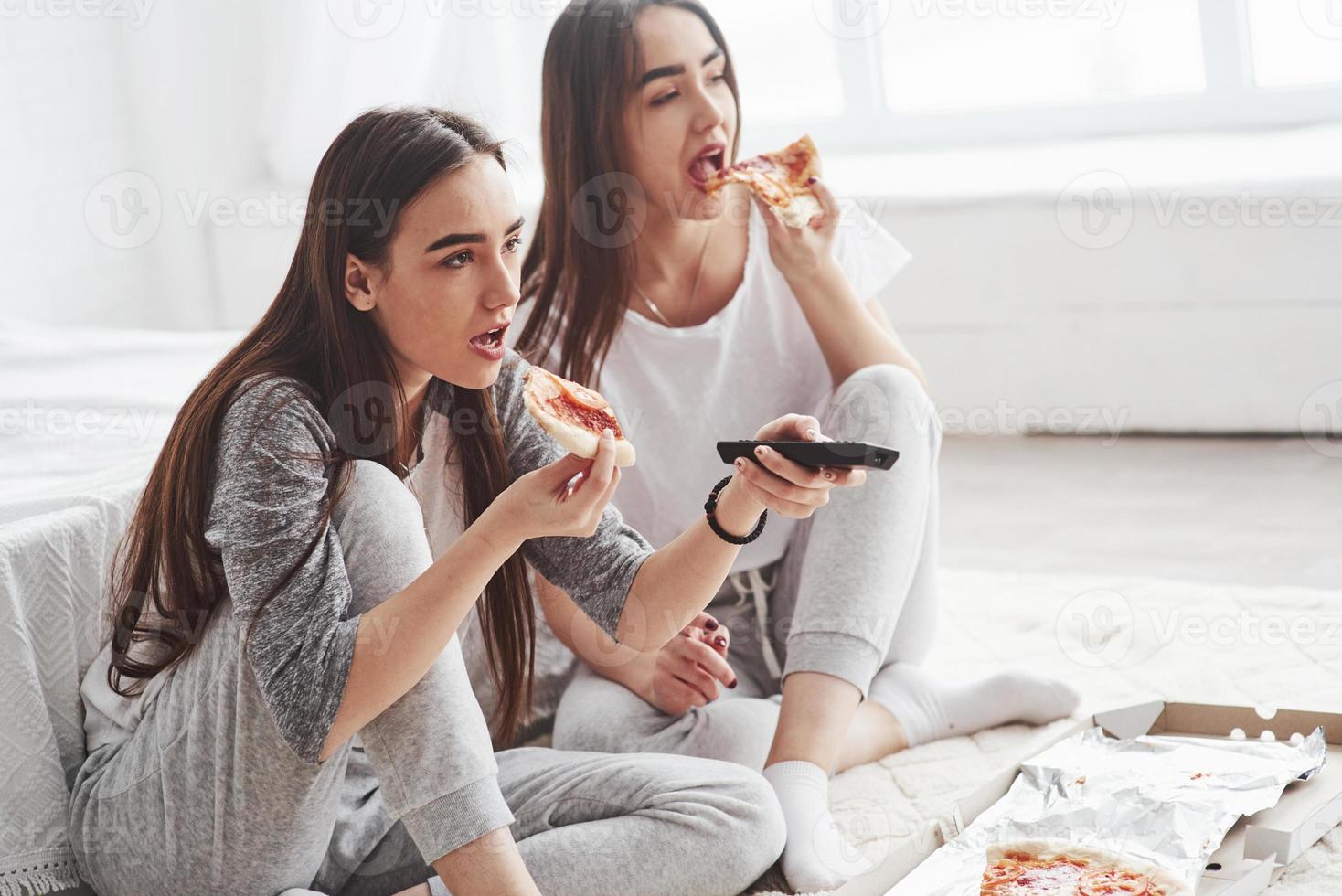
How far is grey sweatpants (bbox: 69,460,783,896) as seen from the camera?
1.01 m

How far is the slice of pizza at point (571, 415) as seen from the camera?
1016 mm

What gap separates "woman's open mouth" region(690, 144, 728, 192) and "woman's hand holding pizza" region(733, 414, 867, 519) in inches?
18.5

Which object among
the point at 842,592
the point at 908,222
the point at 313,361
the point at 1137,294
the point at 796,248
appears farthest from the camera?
the point at 908,222

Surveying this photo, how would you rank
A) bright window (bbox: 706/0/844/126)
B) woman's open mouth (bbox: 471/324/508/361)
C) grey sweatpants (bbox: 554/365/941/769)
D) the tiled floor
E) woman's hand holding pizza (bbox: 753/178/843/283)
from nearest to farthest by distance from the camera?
woman's open mouth (bbox: 471/324/508/361)
grey sweatpants (bbox: 554/365/941/769)
woman's hand holding pizza (bbox: 753/178/843/283)
the tiled floor
bright window (bbox: 706/0/844/126)

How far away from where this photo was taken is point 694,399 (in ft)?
4.92

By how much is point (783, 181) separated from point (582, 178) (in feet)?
0.82

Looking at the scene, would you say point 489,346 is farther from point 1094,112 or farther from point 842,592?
point 1094,112

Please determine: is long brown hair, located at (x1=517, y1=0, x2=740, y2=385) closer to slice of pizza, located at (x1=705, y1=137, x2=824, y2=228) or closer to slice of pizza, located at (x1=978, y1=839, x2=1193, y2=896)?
slice of pizza, located at (x1=705, y1=137, x2=824, y2=228)

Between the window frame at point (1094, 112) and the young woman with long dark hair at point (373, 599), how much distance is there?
2.44m

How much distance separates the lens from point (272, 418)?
1.04 m

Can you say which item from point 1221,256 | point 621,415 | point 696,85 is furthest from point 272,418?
point 1221,256

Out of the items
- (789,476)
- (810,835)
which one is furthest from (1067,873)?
(789,476)

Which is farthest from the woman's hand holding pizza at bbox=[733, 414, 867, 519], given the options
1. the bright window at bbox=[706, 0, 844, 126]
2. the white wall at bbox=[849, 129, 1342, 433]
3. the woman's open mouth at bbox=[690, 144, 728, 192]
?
the bright window at bbox=[706, 0, 844, 126]

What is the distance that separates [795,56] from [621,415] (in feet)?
7.63
